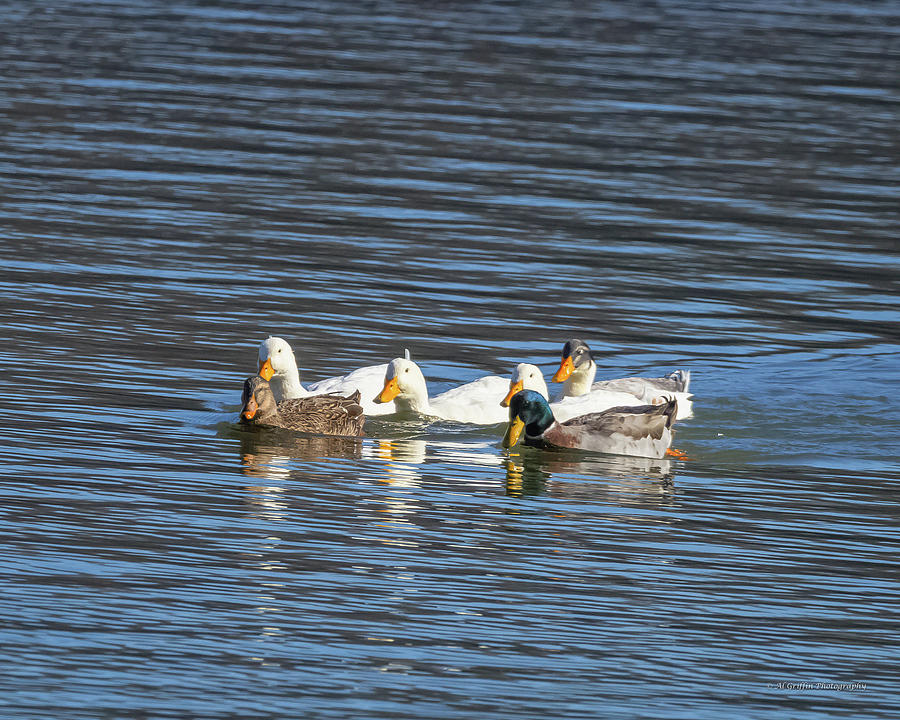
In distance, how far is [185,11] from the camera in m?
43.3

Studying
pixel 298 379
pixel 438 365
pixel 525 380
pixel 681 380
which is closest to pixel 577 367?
pixel 681 380

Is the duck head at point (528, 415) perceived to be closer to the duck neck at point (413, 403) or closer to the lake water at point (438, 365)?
the lake water at point (438, 365)

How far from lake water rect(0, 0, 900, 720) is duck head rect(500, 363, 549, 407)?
51cm

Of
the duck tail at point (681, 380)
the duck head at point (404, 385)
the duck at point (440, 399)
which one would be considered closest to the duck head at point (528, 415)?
the duck at point (440, 399)

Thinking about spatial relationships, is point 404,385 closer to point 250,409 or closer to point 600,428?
point 250,409

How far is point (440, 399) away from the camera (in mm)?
15625

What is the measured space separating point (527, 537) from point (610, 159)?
17.7 metres

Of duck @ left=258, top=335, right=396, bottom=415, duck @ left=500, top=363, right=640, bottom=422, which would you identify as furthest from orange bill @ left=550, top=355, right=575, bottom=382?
duck @ left=258, top=335, right=396, bottom=415

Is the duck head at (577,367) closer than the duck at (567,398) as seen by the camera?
No

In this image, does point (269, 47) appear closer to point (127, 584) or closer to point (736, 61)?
point (736, 61)

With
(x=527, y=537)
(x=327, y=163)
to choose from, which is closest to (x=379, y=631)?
(x=527, y=537)

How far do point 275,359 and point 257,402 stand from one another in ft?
3.44

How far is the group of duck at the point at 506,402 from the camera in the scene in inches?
567

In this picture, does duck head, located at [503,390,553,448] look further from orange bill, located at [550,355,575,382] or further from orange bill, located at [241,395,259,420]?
orange bill, located at [241,395,259,420]
